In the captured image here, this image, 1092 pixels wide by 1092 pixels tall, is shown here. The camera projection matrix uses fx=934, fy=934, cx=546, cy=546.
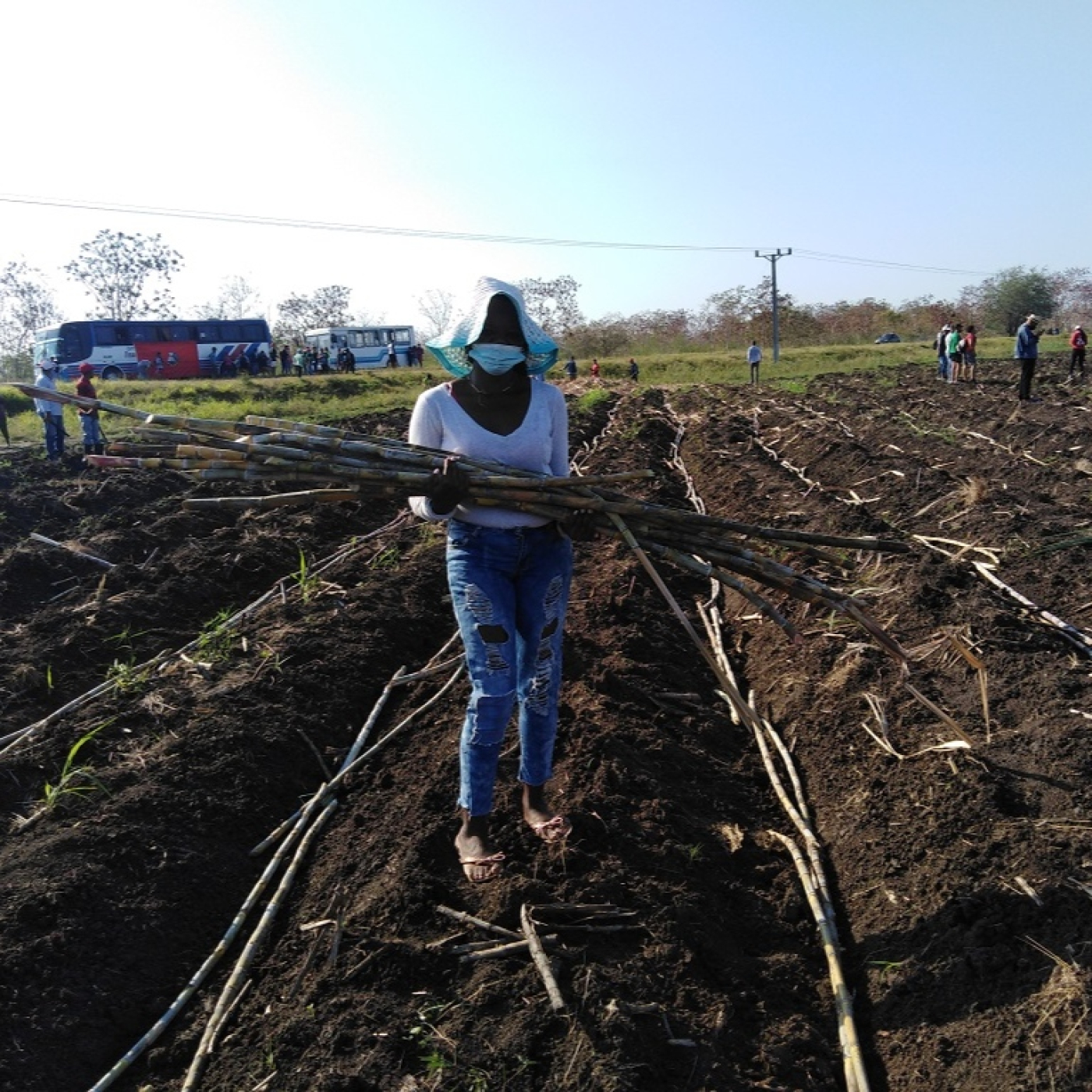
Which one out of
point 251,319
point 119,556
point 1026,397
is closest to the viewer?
point 119,556

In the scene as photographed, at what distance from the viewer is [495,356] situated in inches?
116

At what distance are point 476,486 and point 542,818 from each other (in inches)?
48.2

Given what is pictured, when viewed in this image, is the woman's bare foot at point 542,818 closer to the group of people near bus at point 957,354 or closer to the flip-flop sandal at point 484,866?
the flip-flop sandal at point 484,866

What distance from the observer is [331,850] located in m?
3.48

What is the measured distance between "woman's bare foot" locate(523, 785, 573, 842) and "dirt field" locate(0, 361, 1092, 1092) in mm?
84

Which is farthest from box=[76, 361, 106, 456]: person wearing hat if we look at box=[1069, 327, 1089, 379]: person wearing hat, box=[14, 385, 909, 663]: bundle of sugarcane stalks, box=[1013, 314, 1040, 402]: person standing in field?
box=[1069, 327, 1089, 379]: person wearing hat

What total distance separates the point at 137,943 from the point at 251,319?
41.3m

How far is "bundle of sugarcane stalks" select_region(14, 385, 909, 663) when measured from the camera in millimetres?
2973

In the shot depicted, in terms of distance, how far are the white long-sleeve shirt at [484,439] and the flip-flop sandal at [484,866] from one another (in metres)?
1.12

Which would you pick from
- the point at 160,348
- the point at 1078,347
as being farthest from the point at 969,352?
the point at 160,348

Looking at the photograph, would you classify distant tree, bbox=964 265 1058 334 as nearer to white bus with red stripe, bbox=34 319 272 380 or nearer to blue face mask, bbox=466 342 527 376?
white bus with red stripe, bbox=34 319 272 380

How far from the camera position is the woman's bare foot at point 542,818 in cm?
324

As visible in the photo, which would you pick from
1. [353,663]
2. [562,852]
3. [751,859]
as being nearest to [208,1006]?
[562,852]

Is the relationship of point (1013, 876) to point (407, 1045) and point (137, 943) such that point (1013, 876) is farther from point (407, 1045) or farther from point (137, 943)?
point (137, 943)
